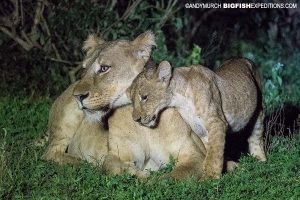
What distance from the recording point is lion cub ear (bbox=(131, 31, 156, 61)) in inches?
Answer: 197

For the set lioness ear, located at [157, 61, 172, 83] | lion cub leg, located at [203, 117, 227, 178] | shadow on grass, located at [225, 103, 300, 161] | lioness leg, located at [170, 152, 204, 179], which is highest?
lioness ear, located at [157, 61, 172, 83]

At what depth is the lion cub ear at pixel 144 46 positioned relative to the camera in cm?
500

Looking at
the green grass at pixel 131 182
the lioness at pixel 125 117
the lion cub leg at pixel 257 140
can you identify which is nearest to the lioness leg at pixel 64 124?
the green grass at pixel 131 182

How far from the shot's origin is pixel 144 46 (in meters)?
4.99

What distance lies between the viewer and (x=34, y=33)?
8.18m

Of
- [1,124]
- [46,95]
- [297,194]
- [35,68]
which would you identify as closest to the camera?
[297,194]

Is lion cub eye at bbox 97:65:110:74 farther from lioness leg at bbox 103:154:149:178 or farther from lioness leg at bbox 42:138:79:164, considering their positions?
lioness leg at bbox 42:138:79:164

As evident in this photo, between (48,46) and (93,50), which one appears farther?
(48,46)

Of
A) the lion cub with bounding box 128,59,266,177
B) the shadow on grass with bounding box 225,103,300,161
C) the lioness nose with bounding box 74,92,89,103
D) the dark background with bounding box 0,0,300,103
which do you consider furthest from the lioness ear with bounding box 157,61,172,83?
the dark background with bounding box 0,0,300,103

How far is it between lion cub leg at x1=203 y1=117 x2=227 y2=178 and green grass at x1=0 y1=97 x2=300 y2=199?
8 cm

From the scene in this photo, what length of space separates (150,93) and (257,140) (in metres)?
1.23

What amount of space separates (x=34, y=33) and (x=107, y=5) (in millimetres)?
794

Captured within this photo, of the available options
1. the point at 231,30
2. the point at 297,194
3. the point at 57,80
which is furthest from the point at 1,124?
the point at 231,30

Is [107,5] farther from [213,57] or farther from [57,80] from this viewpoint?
[213,57]
